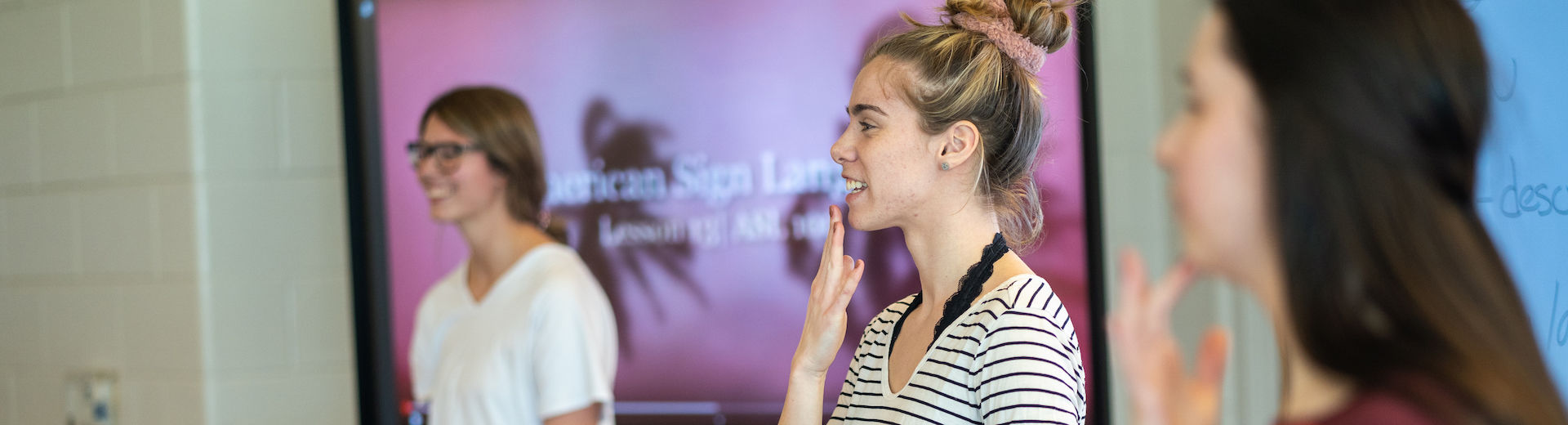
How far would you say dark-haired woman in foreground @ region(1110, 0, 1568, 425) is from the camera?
55 cm

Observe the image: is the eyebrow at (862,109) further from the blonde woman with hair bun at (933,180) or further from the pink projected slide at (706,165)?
the pink projected slide at (706,165)

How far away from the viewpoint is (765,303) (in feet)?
6.75

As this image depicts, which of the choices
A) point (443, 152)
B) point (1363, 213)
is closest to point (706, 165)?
point (443, 152)

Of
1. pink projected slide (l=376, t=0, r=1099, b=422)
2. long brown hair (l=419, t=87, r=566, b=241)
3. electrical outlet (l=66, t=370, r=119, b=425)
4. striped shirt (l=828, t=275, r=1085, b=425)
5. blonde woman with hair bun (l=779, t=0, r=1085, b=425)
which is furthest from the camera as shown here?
electrical outlet (l=66, t=370, r=119, b=425)

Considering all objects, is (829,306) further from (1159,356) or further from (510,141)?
(510,141)

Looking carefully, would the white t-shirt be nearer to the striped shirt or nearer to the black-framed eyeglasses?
the black-framed eyeglasses

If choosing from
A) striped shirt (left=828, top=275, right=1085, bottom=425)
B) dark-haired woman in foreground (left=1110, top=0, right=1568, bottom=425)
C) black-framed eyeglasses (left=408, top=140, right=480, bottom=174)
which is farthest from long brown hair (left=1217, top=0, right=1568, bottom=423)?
black-framed eyeglasses (left=408, top=140, right=480, bottom=174)

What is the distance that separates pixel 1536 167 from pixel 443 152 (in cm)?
182

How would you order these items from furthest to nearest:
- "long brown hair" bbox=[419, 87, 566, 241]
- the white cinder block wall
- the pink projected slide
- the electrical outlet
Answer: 1. the electrical outlet
2. the white cinder block wall
3. "long brown hair" bbox=[419, 87, 566, 241]
4. the pink projected slide

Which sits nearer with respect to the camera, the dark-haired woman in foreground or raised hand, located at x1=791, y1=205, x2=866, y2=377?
the dark-haired woman in foreground

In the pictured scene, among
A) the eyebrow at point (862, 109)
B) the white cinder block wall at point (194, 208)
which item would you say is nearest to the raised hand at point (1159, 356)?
the eyebrow at point (862, 109)

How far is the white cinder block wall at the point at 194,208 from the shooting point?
2309 millimetres

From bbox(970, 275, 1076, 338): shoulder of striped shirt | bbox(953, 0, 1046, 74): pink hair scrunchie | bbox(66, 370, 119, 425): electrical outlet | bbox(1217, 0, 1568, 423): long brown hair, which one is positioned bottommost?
bbox(66, 370, 119, 425): electrical outlet

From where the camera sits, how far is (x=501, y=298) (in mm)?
2164
